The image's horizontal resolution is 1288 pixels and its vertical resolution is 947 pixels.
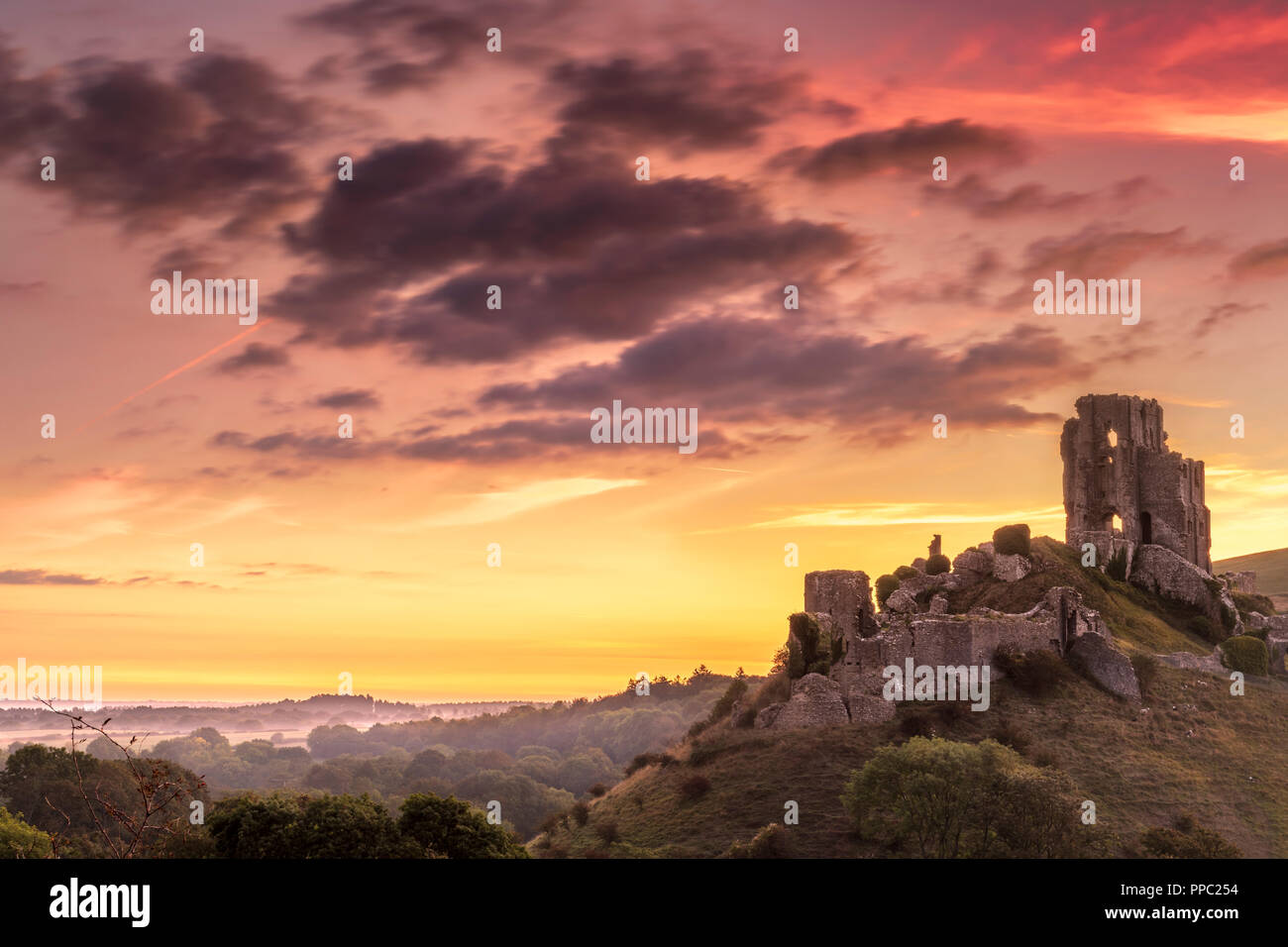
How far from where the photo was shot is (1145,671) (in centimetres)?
8250

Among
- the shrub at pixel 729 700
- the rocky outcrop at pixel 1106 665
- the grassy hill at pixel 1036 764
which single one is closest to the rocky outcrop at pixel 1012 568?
the rocky outcrop at pixel 1106 665

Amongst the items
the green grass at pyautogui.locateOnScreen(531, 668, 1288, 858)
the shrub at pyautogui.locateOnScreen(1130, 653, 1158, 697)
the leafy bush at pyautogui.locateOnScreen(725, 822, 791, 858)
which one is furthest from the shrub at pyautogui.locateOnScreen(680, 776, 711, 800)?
the shrub at pyautogui.locateOnScreen(1130, 653, 1158, 697)

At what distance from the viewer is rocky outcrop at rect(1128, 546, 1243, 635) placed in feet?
325

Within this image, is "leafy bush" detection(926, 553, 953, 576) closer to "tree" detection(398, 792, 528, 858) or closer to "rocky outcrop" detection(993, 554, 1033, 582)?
"rocky outcrop" detection(993, 554, 1033, 582)

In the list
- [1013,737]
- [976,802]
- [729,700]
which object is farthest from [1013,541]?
[976,802]

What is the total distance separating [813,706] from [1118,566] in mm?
41588

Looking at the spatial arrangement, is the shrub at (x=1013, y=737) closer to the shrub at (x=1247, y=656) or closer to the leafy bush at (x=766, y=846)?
the leafy bush at (x=766, y=846)

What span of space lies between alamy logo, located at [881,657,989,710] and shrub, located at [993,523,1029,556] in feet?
80.8

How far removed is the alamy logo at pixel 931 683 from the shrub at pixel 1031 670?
231cm

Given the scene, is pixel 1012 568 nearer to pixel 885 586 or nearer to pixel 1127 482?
pixel 885 586

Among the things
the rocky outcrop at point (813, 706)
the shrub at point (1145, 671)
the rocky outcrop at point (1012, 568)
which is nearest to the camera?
the rocky outcrop at point (813, 706)

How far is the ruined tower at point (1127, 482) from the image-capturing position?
10731 centimetres
